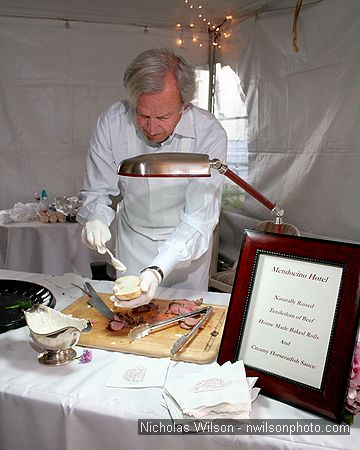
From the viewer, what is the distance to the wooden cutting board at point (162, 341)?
3.68ft

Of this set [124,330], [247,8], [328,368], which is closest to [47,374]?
[124,330]

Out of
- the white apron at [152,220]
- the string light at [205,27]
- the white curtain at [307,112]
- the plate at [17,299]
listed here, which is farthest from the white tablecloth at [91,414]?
the string light at [205,27]

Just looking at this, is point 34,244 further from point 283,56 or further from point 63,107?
point 283,56

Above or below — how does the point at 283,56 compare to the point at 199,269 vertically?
above

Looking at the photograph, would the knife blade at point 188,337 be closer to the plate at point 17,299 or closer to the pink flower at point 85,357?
the pink flower at point 85,357

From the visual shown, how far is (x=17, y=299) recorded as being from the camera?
1.44m

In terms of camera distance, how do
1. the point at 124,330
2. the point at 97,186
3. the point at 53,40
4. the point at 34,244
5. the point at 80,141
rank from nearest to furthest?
the point at 124,330 < the point at 97,186 < the point at 34,244 < the point at 53,40 < the point at 80,141

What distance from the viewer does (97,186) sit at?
1874mm

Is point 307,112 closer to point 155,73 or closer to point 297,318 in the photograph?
point 155,73

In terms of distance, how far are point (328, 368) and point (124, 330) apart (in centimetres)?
58

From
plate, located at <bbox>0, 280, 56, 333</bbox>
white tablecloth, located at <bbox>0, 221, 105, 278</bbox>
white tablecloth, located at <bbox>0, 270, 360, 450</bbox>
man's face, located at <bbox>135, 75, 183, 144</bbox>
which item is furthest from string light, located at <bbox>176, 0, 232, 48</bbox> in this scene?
white tablecloth, located at <bbox>0, 270, 360, 450</bbox>

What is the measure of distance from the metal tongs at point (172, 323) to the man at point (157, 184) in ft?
0.46

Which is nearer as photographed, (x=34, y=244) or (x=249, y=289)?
(x=249, y=289)

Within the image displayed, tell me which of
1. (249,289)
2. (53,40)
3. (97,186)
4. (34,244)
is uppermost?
(53,40)
